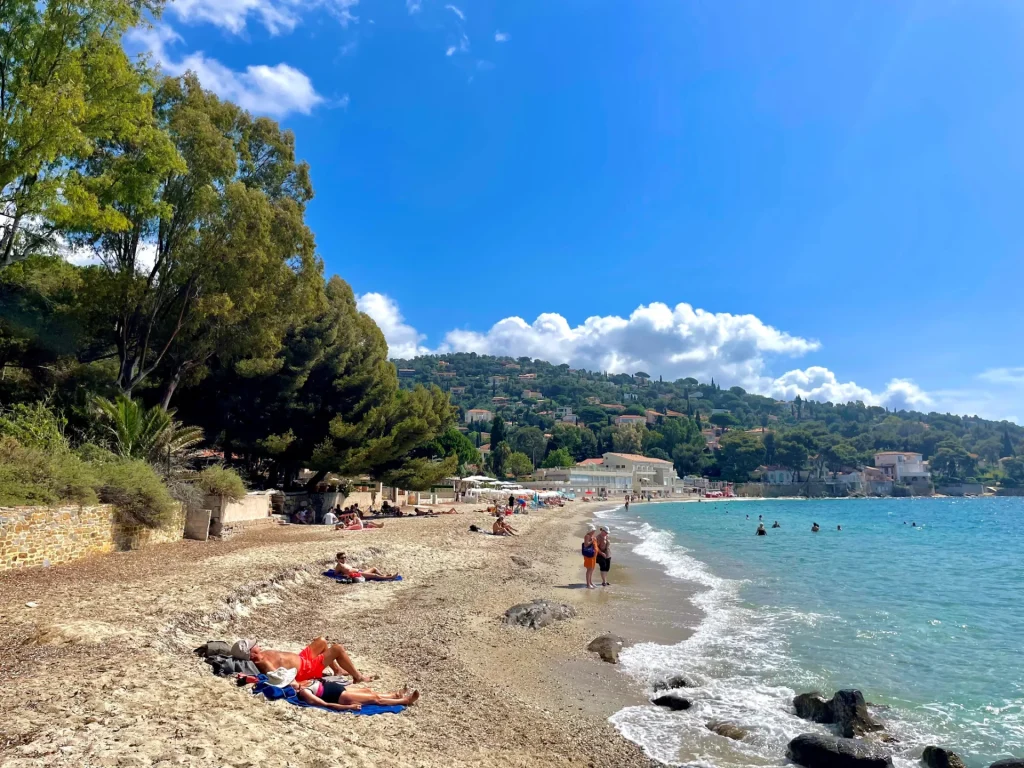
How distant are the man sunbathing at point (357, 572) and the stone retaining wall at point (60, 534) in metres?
4.01

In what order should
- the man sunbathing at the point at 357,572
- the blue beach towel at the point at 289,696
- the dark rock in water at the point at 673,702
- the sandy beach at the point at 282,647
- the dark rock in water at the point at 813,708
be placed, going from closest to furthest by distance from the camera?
1. the sandy beach at the point at 282,647
2. the blue beach towel at the point at 289,696
3. the dark rock in water at the point at 813,708
4. the dark rock in water at the point at 673,702
5. the man sunbathing at the point at 357,572

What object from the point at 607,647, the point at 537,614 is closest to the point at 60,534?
the point at 537,614

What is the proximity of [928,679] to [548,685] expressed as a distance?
5.54m

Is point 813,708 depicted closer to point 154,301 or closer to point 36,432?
point 36,432

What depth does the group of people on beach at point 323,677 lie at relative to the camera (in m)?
5.89

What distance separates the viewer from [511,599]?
42.1 feet

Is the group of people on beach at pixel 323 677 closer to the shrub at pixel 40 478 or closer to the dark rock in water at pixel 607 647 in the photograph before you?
the dark rock in water at pixel 607 647

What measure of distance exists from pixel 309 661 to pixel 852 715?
5827 mm

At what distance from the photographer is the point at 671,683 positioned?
7984 mm

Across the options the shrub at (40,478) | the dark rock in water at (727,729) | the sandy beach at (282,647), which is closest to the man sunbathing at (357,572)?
the sandy beach at (282,647)

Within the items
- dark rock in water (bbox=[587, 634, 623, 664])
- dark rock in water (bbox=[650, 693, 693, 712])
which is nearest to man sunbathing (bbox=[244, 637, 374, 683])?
dark rock in water (bbox=[650, 693, 693, 712])

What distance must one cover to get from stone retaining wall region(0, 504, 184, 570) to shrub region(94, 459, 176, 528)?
0.24m

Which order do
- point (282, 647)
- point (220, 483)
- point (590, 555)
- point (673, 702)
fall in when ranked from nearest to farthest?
1. point (673, 702)
2. point (282, 647)
3. point (590, 555)
4. point (220, 483)

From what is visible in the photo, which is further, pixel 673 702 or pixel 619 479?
pixel 619 479
